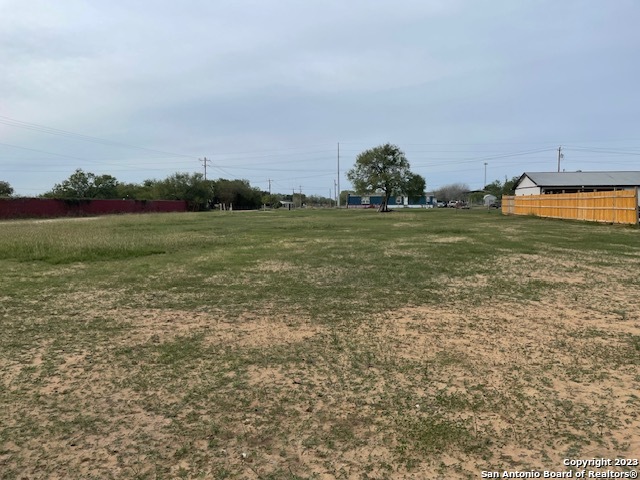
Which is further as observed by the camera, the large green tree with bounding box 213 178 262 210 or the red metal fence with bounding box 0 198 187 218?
the large green tree with bounding box 213 178 262 210

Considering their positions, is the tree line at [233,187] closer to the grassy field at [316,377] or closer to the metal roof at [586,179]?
the metal roof at [586,179]

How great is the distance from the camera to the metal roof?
150 ft

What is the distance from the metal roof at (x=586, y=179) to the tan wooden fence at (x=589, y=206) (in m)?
9.77

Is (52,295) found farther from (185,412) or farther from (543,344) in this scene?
(543,344)

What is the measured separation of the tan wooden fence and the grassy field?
1859 cm

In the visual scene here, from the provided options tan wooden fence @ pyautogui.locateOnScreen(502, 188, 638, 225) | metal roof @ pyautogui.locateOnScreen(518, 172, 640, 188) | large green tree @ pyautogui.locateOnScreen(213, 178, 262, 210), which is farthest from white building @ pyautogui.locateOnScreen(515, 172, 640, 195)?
large green tree @ pyautogui.locateOnScreen(213, 178, 262, 210)

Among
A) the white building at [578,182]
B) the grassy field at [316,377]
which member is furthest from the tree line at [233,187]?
the grassy field at [316,377]

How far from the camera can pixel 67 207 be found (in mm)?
52219

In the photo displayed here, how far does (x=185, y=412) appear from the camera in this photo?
10.1ft

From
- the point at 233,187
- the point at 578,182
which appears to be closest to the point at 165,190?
the point at 233,187

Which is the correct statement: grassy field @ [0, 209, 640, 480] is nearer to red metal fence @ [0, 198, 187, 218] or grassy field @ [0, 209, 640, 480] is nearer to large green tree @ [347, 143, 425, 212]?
red metal fence @ [0, 198, 187, 218]

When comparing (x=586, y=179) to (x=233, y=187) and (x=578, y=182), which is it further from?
(x=233, y=187)

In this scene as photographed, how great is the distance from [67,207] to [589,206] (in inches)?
2067

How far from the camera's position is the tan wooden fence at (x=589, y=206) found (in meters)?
22.7
